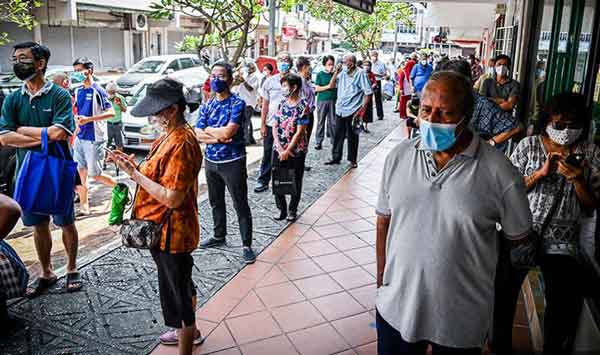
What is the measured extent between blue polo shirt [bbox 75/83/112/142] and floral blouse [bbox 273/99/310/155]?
2.30 m

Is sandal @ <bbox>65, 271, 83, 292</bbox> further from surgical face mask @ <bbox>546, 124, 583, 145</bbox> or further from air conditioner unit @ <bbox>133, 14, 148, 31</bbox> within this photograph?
air conditioner unit @ <bbox>133, 14, 148, 31</bbox>

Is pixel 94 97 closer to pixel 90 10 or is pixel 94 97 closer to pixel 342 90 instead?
pixel 342 90

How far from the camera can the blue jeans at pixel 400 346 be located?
7.19ft

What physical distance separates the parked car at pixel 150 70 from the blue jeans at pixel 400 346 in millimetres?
14584

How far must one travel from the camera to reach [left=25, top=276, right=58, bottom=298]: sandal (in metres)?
4.25

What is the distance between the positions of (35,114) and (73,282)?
137 cm

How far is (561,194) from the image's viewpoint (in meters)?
2.93

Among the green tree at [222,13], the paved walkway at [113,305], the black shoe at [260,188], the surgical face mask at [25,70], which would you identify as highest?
the green tree at [222,13]

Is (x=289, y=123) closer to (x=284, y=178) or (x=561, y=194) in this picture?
(x=284, y=178)

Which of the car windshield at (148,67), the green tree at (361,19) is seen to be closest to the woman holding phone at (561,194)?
the car windshield at (148,67)

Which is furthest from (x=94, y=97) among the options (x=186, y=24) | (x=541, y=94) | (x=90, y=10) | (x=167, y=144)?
(x=186, y=24)

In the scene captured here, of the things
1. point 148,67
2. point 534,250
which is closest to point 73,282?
point 534,250

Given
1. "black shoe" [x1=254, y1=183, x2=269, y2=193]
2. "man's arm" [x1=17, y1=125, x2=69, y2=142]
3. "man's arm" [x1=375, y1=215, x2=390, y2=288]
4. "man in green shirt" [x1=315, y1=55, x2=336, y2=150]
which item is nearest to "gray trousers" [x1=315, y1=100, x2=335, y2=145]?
"man in green shirt" [x1=315, y1=55, x2=336, y2=150]

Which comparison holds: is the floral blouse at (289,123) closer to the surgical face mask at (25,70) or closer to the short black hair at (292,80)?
the short black hair at (292,80)
